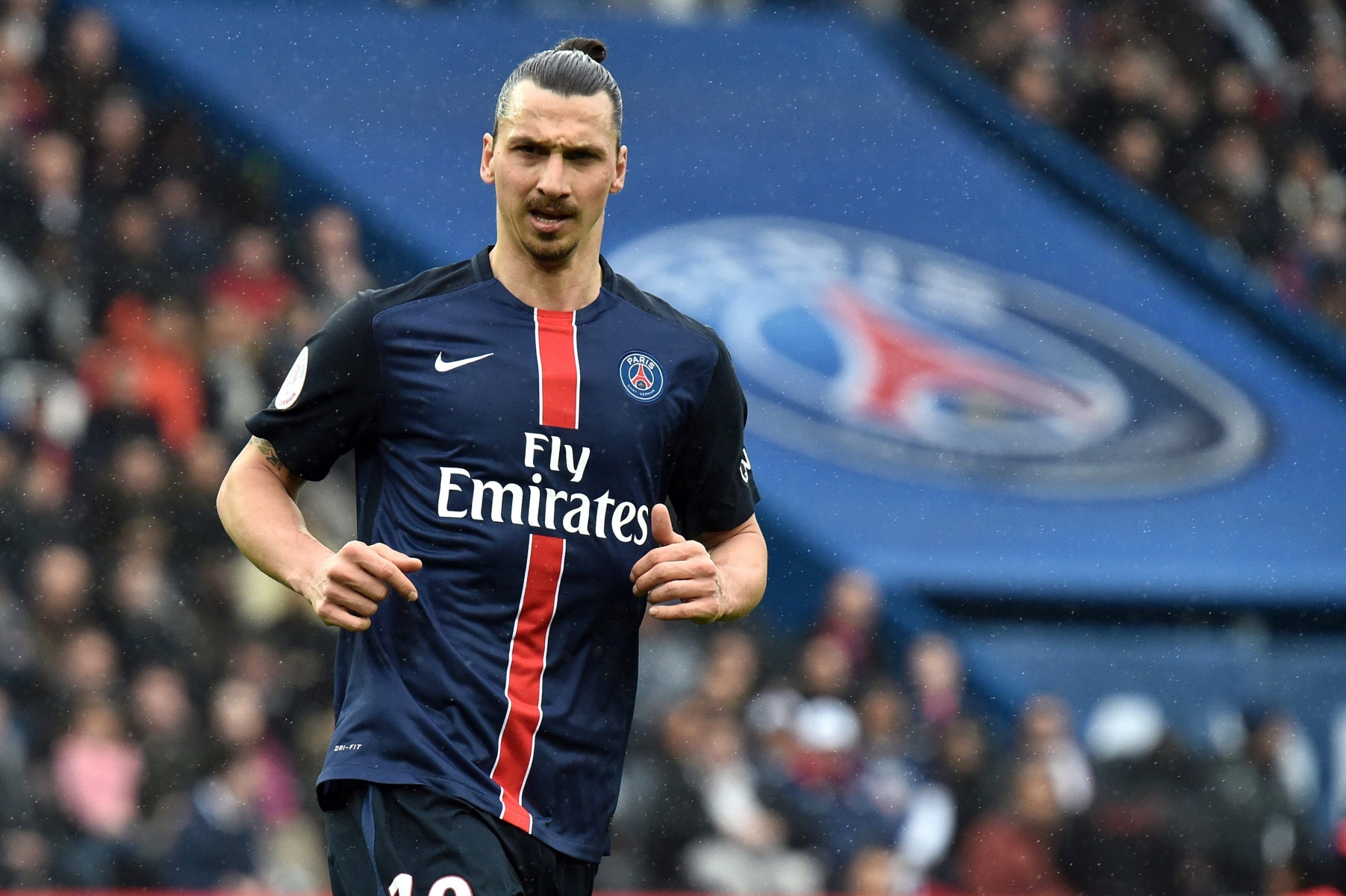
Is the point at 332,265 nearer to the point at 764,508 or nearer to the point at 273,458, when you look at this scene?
the point at 764,508

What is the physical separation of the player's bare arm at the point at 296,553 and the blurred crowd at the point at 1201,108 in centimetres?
1365

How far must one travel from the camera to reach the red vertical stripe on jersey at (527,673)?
3590mm

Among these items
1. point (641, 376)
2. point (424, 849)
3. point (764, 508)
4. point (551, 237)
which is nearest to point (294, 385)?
point (551, 237)

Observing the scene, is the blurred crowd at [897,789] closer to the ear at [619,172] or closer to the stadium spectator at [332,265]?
the stadium spectator at [332,265]

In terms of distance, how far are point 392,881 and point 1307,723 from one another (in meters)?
10.4

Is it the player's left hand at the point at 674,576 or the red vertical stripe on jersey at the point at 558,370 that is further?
the red vertical stripe on jersey at the point at 558,370

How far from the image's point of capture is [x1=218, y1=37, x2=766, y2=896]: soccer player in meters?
3.55

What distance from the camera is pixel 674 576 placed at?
351cm

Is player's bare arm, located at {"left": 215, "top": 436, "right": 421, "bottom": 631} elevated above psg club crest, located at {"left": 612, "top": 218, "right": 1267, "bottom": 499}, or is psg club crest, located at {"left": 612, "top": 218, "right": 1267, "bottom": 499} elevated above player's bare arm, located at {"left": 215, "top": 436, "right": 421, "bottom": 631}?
psg club crest, located at {"left": 612, "top": 218, "right": 1267, "bottom": 499}

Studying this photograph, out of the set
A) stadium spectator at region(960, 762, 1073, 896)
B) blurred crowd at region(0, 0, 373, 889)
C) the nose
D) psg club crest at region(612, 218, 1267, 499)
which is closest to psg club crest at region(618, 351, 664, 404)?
the nose

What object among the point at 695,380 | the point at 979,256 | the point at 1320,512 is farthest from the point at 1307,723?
the point at 695,380

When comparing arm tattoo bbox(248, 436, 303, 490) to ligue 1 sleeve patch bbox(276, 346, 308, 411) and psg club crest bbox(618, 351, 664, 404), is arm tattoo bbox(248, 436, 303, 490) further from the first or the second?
psg club crest bbox(618, 351, 664, 404)

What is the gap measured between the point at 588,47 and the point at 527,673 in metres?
1.25

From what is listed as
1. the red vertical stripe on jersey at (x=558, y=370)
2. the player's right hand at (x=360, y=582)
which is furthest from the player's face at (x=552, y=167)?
the player's right hand at (x=360, y=582)
